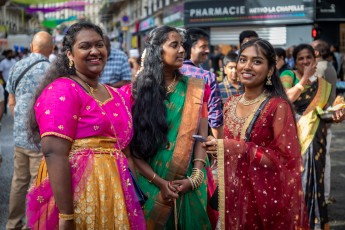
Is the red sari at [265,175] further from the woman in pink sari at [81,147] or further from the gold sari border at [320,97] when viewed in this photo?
the gold sari border at [320,97]

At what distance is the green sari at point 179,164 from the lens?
12.7 feet

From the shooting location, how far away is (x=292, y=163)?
3.48m

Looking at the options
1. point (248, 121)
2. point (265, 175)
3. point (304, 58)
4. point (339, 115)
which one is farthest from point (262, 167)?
point (304, 58)

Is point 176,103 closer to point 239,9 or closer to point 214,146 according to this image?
point 214,146

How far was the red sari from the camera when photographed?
345 centimetres

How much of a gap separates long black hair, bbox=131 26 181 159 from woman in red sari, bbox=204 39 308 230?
1.36 ft

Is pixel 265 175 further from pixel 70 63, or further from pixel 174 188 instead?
pixel 70 63

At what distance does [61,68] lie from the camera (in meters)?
3.29

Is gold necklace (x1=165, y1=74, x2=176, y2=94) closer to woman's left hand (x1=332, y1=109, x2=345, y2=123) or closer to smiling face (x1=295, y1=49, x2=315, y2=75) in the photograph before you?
woman's left hand (x1=332, y1=109, x2=345, y2=123)

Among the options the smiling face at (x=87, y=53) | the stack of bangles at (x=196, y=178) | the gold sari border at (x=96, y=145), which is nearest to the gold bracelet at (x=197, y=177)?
the stack of bangles at (x=196, y=178)

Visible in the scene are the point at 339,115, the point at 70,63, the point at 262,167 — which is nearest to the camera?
the point at 70,63

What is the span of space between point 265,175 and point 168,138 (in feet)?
2.26

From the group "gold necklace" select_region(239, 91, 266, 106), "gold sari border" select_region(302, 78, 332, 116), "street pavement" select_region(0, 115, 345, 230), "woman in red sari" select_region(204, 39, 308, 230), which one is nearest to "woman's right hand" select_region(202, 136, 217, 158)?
"woman in red sari" select_region(204, 39, 308, 230)

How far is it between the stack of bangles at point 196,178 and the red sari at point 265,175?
1.11 ft
